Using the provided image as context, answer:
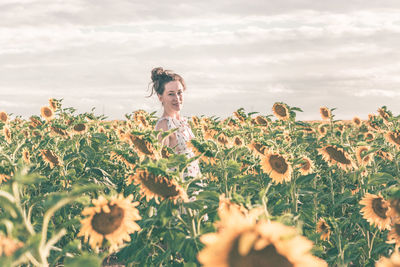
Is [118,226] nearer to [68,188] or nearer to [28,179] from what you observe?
[28,179]

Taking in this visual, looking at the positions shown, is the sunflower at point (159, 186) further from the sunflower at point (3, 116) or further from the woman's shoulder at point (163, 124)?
the sunflower at point (3, 116)

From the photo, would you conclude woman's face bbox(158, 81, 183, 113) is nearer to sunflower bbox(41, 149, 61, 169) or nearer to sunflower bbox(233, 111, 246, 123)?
sunflower bbox(41, 149, 61, 169)

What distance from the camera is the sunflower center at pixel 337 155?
5.56 m

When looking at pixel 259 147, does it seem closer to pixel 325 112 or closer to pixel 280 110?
pixel 280 110

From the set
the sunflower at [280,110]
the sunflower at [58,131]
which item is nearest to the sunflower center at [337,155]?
the sunflower at [280,110]

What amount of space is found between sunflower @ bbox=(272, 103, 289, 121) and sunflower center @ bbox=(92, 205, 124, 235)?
685 centimetres

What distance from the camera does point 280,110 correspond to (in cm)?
909

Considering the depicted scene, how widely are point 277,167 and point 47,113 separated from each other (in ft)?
27.3

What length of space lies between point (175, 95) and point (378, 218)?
3.30m

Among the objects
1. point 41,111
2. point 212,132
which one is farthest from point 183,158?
point 41,111

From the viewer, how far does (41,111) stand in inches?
446

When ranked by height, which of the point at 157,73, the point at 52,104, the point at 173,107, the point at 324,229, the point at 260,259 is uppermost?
the point at 157,73

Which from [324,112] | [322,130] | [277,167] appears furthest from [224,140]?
[322,130]

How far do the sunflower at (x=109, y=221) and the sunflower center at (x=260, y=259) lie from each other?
4.63ft
